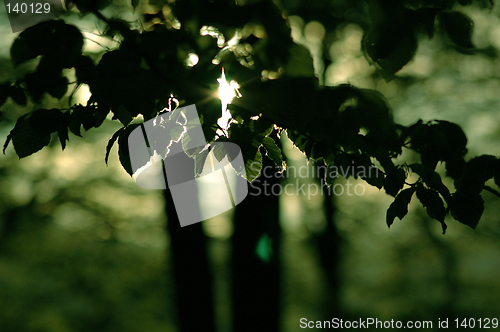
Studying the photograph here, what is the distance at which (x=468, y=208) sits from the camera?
1.32m

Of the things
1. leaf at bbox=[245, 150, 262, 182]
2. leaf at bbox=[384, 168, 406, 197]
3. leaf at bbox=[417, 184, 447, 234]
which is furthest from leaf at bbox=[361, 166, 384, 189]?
leaf at bbox=[245, 150, 262, 182]

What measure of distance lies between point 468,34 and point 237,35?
0.66 m

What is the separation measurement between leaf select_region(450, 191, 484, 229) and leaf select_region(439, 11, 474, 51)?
0.69 meters

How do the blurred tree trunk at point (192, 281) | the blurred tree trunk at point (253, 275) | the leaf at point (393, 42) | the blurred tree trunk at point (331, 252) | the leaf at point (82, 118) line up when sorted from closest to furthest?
1. the leaf at point (393, 42)
2. the leaf at point (82, 118)
3. the blurred tree trunk at point (253, 275)
4. the blurred tree trunk at point (192, 281)
5. the blurred tree trunk at point (331, 252)

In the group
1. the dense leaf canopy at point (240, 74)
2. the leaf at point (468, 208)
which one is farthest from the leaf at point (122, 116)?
the leaf at point (468, 208)

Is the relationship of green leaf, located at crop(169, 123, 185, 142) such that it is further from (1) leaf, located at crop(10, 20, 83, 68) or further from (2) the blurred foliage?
(1) leaf, located at crop(10, 20, 83, 68)

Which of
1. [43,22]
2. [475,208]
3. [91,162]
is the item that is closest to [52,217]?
[91,162]

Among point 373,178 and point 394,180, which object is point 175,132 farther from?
point 394,180

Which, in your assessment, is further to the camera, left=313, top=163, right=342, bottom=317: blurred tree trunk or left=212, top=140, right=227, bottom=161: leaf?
left=313, top=163, right=342, bottom=317: blurred tree trunk

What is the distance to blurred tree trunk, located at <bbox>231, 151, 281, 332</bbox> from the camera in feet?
15.0

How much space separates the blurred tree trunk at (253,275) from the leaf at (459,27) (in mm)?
3810

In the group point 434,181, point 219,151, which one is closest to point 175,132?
point 219,151

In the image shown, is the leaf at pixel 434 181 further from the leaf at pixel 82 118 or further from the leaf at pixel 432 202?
the leaf at pixel 82 118

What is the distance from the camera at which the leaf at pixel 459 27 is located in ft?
2.96
